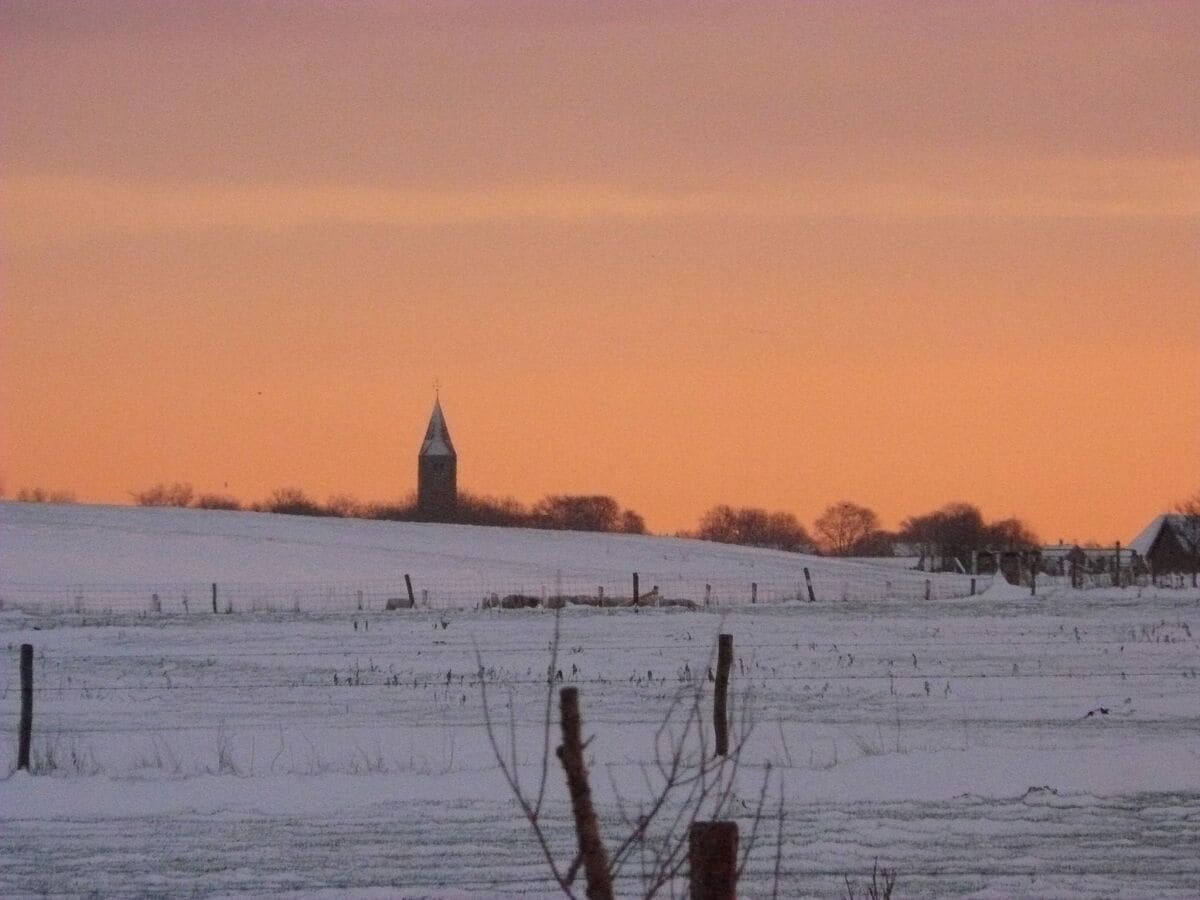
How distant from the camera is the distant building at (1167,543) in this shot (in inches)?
3669

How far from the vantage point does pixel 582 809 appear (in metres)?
5.78

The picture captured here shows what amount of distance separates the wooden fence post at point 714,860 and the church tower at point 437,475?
136053 mm

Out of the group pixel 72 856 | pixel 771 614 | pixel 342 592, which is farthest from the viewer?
pixel 342 592

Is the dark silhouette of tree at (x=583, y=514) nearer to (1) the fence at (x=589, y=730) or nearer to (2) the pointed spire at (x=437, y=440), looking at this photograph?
(2) the pointed spire at (x=437, y=440)

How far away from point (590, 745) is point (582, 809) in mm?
12800

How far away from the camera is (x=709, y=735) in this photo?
771 inches

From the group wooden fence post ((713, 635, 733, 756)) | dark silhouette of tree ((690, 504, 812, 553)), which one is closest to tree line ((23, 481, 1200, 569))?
dark silhouette of tree ((690, 504, 812, 553))

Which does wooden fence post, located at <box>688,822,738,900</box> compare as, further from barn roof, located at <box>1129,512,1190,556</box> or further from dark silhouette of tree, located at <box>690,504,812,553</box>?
dark silhouette of tree, located at <box>690,504,812,553</box>

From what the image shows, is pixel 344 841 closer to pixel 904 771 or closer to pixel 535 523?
pixel 904 771

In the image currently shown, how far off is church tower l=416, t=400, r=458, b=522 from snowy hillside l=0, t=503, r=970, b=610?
55258 mm

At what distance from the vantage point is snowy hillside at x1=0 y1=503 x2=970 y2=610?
59.0 m

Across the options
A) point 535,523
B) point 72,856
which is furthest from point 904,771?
point 535,523

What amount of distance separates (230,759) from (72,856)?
4.86 meters

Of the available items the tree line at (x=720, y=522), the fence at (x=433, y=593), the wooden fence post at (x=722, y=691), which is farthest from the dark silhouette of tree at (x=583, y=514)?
the wooden fence post at (x=722, y=691)
